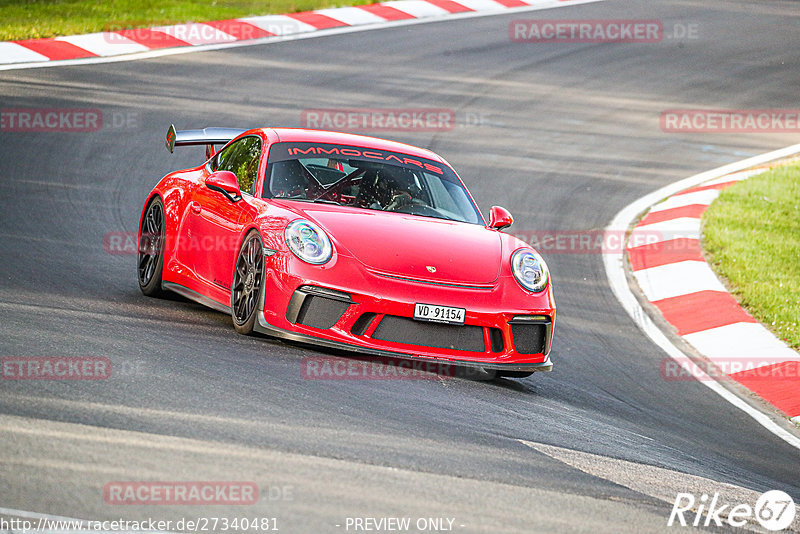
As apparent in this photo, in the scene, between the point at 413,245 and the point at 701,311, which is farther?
the point at 701,311

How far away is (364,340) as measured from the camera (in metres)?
6.59

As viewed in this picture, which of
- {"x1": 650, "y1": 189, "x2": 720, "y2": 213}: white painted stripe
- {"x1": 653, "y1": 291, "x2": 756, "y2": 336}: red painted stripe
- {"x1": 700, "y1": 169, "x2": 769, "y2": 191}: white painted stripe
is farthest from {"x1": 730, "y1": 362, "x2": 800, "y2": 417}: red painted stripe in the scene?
{"x1": 700, "y1": 169, "x2": 769, "y2": 191}: white painted stripe

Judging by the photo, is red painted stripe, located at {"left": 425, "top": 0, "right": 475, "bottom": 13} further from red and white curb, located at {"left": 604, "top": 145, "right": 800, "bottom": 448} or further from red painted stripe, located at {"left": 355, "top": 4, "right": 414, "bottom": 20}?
red and white curb, located at {"left": 604, "top": 145, "right": 800, "bottom": 448}

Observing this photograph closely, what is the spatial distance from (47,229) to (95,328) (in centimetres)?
336

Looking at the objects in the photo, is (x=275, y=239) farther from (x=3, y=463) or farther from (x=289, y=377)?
(x=3, y=463)

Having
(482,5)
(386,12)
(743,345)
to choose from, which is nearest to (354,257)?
(743,345)

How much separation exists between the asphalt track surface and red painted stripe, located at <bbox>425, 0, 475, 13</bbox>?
173 cm

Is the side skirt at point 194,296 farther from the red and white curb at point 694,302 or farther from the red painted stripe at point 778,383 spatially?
the red painted stripe at point 778,383

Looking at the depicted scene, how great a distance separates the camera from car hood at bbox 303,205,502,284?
6.81m

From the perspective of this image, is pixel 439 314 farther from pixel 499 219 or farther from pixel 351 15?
pixel 351 15

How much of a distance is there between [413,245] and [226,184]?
136 centimetres

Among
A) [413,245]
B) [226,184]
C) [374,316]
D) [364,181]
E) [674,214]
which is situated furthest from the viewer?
[674,214]

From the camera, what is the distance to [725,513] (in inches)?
194

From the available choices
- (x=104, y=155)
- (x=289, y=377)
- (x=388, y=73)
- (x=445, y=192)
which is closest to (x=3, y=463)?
(x=289, y=377)
